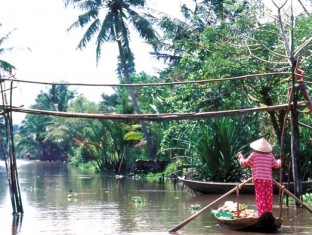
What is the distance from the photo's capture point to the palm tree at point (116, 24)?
29.8 metres

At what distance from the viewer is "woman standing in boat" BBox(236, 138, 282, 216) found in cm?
1038

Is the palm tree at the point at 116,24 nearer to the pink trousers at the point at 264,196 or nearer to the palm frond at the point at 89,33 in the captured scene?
the palm frond at the point at 89,33

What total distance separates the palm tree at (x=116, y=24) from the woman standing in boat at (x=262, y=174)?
19.0m

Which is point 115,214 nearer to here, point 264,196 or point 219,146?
point 264,196

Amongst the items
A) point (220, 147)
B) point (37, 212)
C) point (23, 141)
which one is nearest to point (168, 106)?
point (220, 147)

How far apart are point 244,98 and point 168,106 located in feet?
24.5

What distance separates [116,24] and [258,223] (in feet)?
68.9

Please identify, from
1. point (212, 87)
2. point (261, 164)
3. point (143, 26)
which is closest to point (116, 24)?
point (143, 26)

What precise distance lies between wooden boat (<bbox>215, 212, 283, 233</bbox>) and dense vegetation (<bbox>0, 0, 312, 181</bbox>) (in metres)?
2.57

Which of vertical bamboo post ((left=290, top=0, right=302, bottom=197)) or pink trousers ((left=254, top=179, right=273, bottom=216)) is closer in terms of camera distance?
pink trousers ((left=254, top=179, right=273, bottom=216))

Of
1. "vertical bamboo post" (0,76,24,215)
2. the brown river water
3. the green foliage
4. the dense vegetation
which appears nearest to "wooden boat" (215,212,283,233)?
the brown river water

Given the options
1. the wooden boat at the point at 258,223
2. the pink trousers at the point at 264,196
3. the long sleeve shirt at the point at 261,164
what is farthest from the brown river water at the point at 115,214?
the long sleeve shirt at the point at 261,164

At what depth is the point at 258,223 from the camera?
33.4 ft

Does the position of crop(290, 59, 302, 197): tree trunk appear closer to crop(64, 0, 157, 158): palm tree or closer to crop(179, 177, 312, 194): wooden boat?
crop(179, 177, 312, 194): wooden boat
